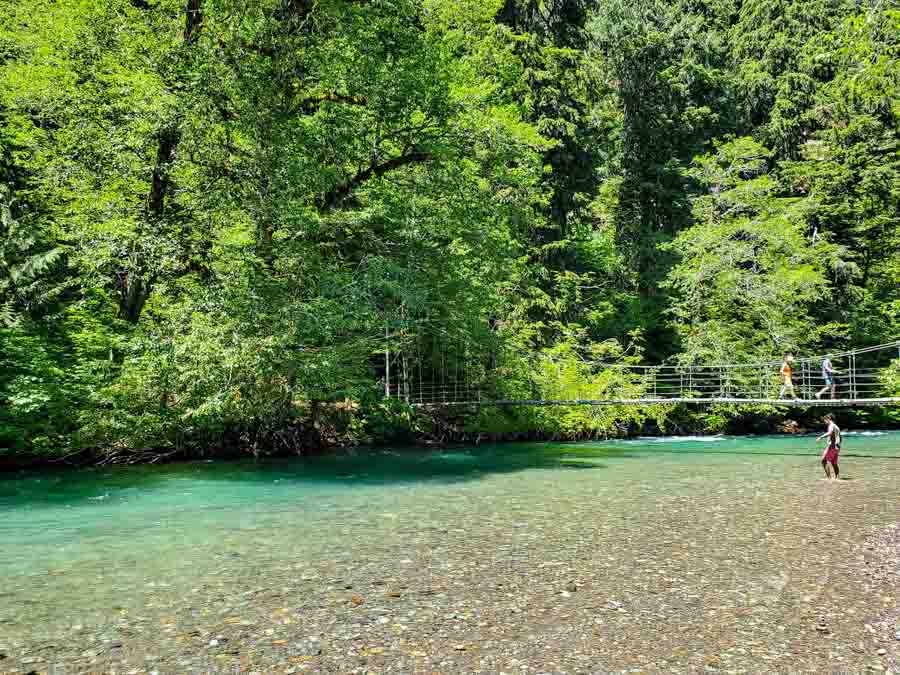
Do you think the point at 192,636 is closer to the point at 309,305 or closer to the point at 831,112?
the point at 309,305

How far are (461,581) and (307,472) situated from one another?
769 centimetres

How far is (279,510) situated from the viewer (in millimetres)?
8648

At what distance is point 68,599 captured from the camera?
496 centimetres

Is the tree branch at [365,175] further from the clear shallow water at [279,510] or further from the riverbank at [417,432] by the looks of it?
the clear shallow water at [279,510]

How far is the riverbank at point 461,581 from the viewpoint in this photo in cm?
390

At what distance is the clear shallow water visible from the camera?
17.7 feet

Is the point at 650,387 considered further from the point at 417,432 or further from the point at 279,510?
the point at 279,510

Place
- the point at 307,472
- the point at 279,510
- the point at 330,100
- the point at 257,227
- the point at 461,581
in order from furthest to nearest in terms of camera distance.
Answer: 1. the point at 330,100
2. the point at 257,227
3. the point at 307,472
4. the point at 279,510
5. the point at 461,581

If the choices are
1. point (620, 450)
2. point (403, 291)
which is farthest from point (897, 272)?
point (403, 291)

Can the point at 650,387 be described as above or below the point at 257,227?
below

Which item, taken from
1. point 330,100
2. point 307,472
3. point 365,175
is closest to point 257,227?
point 365,175

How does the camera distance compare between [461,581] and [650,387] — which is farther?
[650,387]

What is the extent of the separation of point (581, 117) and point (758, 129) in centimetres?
787

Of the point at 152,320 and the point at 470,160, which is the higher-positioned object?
the point at 470,160
